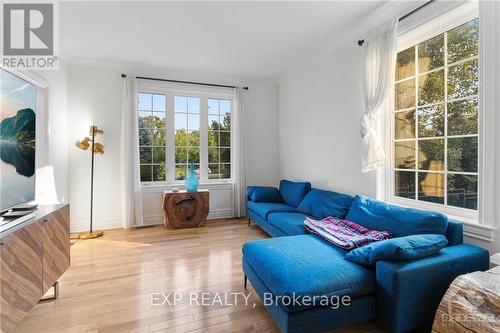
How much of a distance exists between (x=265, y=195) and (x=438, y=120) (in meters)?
2.55

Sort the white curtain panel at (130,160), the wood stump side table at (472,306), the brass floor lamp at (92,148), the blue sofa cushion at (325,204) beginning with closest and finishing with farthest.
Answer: the wood stump side table at (472,306), the blue sofa cushion at (325,204), the brass floor lamp at (92,148), the white curtain panel at (130,160)

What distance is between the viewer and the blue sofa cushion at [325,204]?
113 inches

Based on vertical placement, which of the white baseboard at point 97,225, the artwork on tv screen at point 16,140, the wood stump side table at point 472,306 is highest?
the artwork on tv screen at point 16,140

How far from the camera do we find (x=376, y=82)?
268cm

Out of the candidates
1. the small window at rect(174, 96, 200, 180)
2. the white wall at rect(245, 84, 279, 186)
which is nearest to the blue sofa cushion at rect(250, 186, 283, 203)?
the white wall at rect(245, 84, 279, 186)

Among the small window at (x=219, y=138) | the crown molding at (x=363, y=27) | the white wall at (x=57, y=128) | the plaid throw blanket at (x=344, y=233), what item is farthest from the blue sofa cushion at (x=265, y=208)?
the white wall at (x=57, y=128)

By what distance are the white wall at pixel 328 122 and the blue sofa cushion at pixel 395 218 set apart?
13.0 inches

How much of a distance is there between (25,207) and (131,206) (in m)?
2.07

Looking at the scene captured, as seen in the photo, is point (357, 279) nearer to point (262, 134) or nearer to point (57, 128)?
point (262, 134)

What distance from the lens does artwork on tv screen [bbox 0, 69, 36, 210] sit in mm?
1877

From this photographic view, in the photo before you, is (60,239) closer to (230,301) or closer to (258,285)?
(230,301)

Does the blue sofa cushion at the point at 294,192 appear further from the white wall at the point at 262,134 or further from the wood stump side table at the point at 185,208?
the wood stump side table at the point at 185,208

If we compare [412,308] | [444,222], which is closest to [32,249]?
[412,308]

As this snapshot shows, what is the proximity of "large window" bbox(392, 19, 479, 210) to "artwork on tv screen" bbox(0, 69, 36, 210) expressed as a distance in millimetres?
3601
